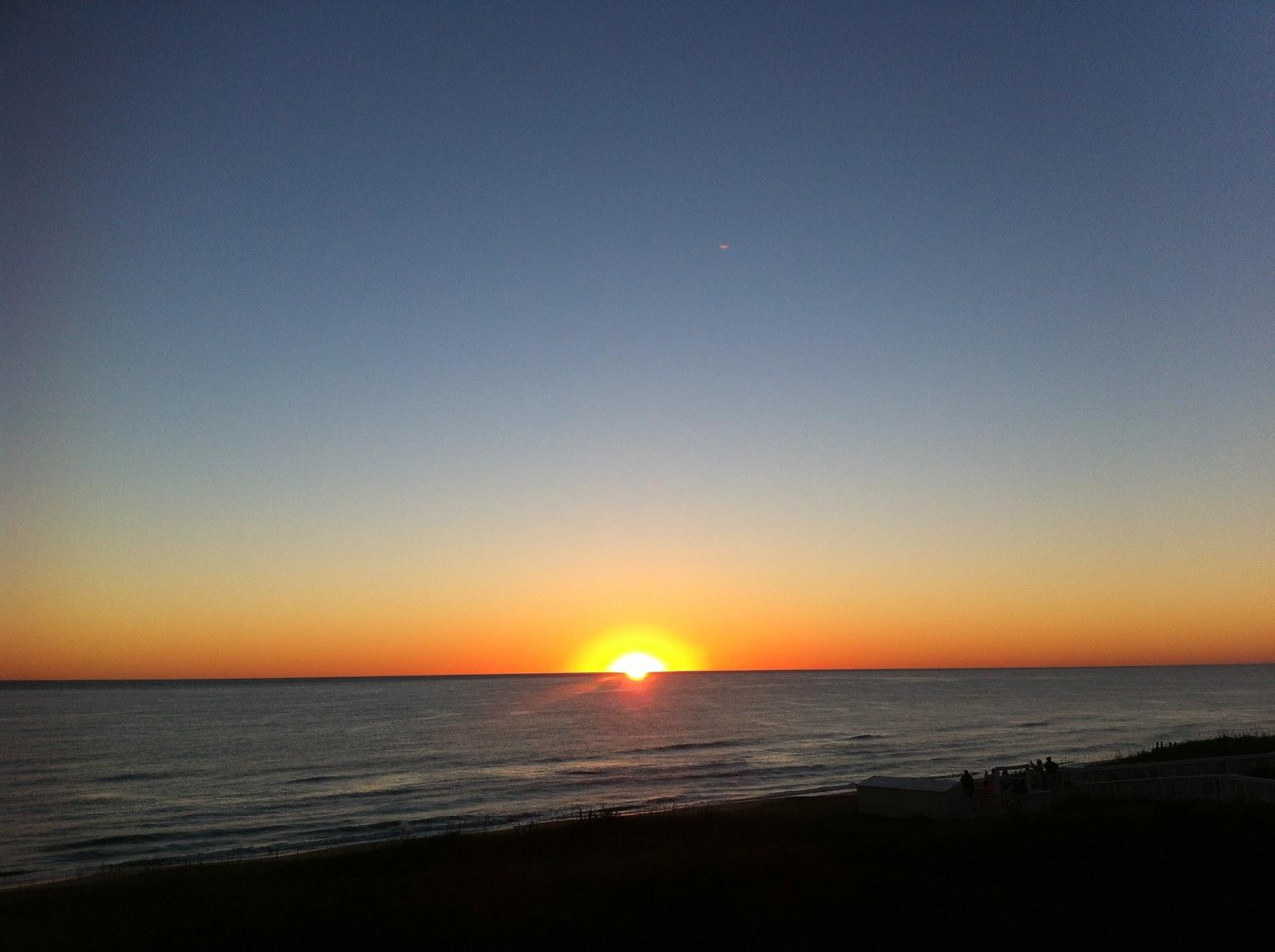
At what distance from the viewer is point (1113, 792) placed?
2358 cm

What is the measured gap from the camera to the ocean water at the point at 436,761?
37.1 m

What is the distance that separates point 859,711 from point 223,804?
88.5 m

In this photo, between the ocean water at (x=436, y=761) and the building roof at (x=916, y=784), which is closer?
the building roof at (x=916, y=784)

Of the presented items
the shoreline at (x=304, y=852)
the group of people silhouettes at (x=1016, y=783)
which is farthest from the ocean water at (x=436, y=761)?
the group of people silhouettes at (x=1016, y=783)

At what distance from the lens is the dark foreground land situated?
45.0 ft

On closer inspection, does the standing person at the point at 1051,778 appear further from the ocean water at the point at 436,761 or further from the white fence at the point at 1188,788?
the ocean water at the point at 436,761

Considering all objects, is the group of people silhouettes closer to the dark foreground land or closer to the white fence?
the white fence

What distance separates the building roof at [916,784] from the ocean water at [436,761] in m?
17.0

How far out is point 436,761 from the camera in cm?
6222

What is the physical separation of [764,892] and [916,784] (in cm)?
1091

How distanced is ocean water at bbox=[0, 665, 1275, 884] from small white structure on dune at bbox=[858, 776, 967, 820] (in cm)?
1703

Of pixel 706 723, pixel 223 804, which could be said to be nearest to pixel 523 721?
pixel 706 723

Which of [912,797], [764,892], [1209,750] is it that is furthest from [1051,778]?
[1209,750]

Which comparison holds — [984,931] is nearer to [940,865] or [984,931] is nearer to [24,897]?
[940,865]
